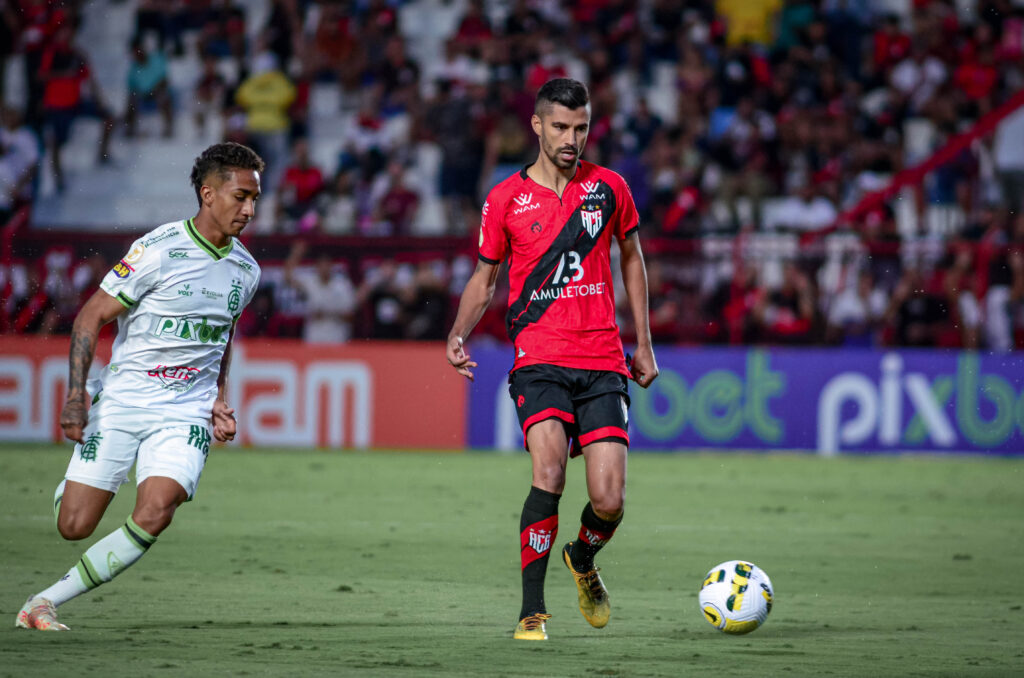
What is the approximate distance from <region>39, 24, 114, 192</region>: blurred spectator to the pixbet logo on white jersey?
14.5 m

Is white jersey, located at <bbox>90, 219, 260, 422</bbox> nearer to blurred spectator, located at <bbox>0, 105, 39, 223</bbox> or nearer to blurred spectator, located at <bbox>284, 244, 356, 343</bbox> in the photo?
blurred spectator, located at <bbox>284, 244, 356, 343</bbox>

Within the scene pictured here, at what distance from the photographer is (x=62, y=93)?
1952 cm

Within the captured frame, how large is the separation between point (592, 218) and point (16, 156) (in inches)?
552

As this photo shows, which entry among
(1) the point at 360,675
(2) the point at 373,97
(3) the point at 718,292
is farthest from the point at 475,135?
(1) the point at 360,675

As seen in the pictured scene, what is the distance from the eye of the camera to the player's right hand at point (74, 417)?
5.77 meters

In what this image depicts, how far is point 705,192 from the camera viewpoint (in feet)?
62.2

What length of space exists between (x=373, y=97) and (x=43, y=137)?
4.38 metres

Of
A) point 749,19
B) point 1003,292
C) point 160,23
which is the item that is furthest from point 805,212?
point 160,23

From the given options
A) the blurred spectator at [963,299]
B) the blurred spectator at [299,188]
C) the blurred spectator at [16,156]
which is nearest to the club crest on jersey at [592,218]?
the blurred spectator at [963,299]

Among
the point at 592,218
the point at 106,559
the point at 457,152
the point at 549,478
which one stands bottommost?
the point at 106,559

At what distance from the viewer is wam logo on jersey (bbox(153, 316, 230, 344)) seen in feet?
20.4

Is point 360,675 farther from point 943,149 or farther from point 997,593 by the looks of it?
point 943,149

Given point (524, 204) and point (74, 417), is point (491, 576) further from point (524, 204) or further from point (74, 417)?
point (74, 417)

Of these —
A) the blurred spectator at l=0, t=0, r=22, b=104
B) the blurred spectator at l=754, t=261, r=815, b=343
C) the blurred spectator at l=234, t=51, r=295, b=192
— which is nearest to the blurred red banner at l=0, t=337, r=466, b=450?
the blurred spectator at l=754, t=261, r=815, b=343
